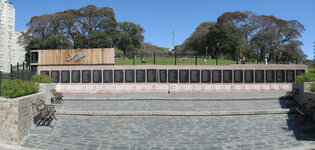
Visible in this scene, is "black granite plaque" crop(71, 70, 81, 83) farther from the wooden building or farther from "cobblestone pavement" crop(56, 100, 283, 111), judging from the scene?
"cobblestone pavement" crop(56, 100, 283, 111)

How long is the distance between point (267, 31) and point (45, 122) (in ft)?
189

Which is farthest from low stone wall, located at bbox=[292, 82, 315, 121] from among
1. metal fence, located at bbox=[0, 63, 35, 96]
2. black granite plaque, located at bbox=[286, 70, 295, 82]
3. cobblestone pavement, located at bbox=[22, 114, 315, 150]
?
metal fence, located at bbox=[0, 63, 35, 96]

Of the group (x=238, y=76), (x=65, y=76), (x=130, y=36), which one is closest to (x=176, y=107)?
(x=238, y=76)

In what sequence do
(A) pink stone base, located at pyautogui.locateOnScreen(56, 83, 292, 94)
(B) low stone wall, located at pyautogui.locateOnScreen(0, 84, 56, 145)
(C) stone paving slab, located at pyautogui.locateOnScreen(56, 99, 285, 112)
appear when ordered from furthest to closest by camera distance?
(A) pink stone base, located at pyautogui.locateOnScreen(56, 83, 292, 94)
(C) stone paving slab, located at pyautogui.locateOnScreen(56, 99, 285, 112)
(B) low stone wall, located at pyautogui.locateOnScreen(0, 84, 56, 145)

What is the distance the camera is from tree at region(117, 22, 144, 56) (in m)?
54.8

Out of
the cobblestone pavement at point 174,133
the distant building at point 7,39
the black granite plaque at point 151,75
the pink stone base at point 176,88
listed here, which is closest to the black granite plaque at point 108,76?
the pink stone base at point 176,88

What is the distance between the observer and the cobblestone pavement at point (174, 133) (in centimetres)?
607

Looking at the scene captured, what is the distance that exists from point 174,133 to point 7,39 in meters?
105

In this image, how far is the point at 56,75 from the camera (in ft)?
58.4

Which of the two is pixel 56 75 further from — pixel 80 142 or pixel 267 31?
pixel 267 31

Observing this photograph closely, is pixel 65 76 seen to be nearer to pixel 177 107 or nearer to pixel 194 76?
pixel 194 76

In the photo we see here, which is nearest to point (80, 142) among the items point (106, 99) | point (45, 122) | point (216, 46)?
point (45, 122)

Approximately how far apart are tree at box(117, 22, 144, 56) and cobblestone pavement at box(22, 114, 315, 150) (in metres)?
47.4

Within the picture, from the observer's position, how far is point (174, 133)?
6.96 metres
